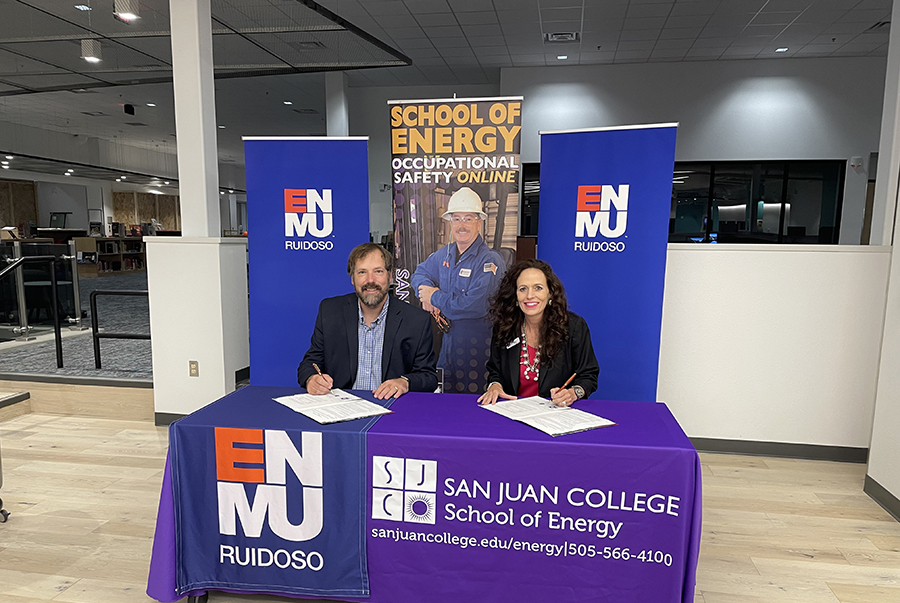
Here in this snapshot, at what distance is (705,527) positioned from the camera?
107 inches

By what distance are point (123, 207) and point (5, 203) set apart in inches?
168

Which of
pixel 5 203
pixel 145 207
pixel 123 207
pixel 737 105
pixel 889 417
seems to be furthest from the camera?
pixel 145 207

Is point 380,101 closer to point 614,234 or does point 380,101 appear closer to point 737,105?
point 737,105

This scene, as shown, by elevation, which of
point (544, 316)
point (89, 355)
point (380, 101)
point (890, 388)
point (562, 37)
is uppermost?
point (562, 37)

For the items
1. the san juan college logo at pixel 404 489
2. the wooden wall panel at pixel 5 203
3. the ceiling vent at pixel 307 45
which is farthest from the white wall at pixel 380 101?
the wooden wall panel at pixel 5 203

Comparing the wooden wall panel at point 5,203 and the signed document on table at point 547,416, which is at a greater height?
the wooden wall panel at point 5,203

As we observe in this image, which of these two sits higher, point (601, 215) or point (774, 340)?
point (601, 215)

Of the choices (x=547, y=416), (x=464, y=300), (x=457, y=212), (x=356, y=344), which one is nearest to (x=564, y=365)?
(x=547, y=416)

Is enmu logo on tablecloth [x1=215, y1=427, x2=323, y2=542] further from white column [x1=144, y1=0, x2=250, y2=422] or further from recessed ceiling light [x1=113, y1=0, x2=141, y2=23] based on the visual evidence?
recessed ceiling light [x1=113, y1=0, x2=141, y2=23]

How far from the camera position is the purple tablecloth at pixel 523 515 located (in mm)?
1717

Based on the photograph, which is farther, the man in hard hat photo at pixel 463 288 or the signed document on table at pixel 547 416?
the man in hard hat photo at pixel 463 288

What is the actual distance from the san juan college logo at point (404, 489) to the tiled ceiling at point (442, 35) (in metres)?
4.57

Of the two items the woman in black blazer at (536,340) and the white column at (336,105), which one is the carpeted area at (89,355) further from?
the white column at (336,105)

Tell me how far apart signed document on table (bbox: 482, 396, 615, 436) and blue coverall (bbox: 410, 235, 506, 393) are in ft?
4.17
